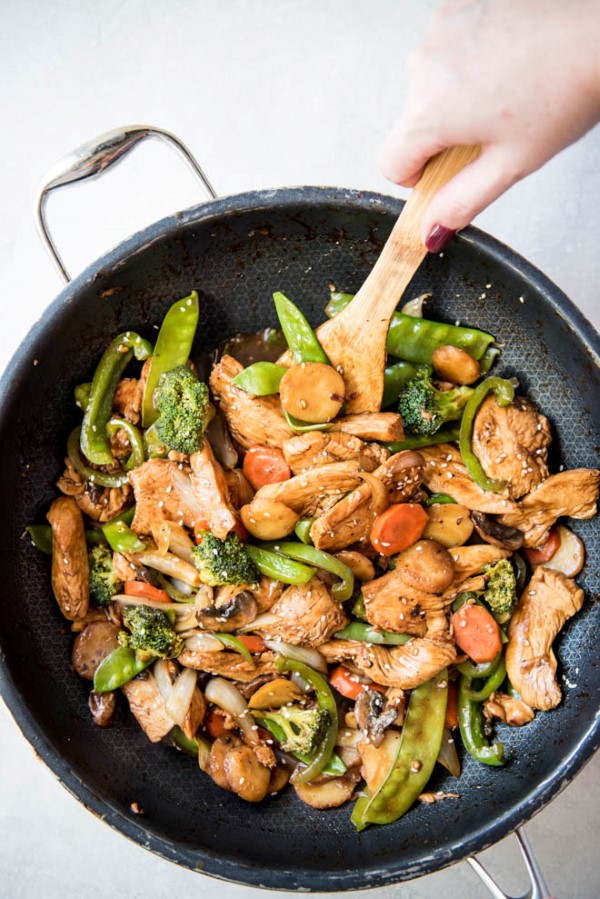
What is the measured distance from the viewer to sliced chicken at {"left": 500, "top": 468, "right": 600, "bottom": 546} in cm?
313

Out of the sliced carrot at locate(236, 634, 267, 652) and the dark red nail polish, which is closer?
the dark red nail polish

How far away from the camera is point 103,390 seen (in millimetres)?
3283

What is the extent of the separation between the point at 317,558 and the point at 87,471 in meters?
1.06

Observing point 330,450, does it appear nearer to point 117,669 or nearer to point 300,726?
point 300,726

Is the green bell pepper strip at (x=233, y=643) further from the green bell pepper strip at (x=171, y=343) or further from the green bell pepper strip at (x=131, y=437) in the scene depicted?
the green bell pepper strip at (x=171, y=343)

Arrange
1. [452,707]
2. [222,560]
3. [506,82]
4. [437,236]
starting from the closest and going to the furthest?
[506,82] → [437,236] → [222,560] → [452,707]

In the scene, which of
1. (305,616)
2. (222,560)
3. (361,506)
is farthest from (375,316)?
(305,616)

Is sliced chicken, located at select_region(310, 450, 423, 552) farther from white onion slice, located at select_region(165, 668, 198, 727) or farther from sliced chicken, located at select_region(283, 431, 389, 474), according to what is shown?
white onion slice, located at select_region(165, 668, 198, 727)

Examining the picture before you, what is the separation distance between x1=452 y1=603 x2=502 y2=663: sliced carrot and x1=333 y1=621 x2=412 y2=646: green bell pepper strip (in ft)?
0.72

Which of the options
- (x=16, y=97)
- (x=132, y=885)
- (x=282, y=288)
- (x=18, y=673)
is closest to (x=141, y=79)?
(x=16, y=97)

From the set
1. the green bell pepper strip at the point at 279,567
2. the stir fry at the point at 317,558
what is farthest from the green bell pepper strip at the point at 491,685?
the green bell pepper strip at the point at 279,567

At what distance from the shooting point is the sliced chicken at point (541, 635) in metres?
3.16

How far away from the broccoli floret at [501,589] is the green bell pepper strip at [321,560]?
0.57 metres

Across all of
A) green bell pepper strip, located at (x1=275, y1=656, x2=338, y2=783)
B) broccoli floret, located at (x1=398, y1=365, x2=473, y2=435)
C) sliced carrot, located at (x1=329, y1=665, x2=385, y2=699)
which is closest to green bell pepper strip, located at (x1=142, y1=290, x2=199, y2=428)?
broccoli floret, located at (x1=398, y1=365, x2=473, y2=435)
